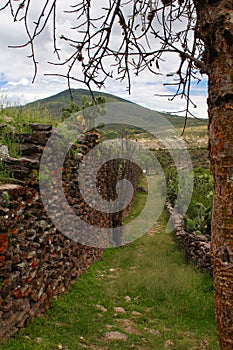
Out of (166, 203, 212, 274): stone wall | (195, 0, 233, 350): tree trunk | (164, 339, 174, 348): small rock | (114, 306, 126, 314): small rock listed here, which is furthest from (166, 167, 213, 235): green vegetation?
(195, 0, 233, 350): tree trunk

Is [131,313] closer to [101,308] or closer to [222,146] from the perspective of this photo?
[101,308]

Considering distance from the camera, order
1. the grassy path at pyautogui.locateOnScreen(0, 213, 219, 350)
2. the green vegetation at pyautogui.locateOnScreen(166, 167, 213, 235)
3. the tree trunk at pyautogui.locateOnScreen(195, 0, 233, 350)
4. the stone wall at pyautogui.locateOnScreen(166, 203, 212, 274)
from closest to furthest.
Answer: the tree trunk at pyautogui.locateOnScreen(195, 0, 233, 350), the grassy path at pyautogui.locateOnScreen(0, 213, 219, 350), the stone wall at pyautogui.locateOnScreen(166, 203, 212, 274), the green vegetation at pyautogui.locateOnScreen(166, 167, 213, 235)

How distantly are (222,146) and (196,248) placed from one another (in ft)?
23.1

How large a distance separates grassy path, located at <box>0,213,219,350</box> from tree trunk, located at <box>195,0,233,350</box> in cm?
306

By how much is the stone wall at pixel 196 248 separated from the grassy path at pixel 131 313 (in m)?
0.25

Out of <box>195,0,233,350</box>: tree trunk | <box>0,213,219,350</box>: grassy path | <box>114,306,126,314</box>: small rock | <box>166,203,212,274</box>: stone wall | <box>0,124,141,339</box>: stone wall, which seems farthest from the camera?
<box>166,203,212,274</box>: stone wall

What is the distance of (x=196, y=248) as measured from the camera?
27.2 ft

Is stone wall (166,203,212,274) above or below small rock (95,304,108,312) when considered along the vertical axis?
above

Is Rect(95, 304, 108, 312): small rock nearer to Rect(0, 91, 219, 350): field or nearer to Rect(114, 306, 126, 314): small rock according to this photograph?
Rect(0, 91, 219, 350): field

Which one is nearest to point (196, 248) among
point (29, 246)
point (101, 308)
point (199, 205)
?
point (199, 205)

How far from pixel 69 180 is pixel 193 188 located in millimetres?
11252

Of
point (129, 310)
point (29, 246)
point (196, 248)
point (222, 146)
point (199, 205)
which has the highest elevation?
point (222, 146)

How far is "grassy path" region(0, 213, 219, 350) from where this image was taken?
4.60 m

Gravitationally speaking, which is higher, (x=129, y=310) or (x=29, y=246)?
(x=29, y=246)
